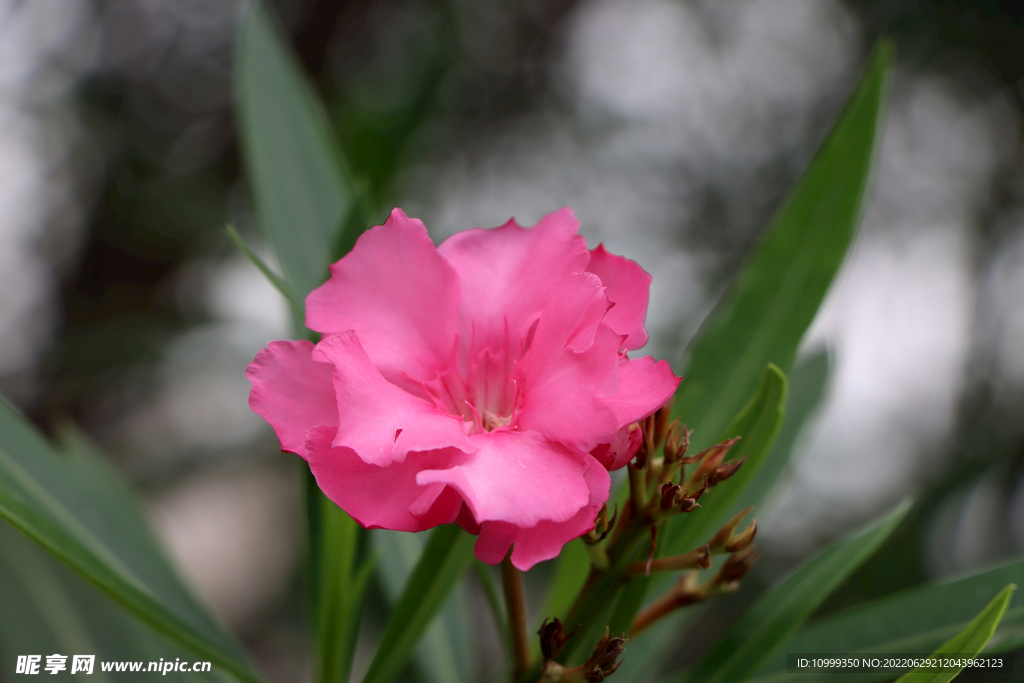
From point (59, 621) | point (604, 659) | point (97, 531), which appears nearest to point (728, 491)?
point (604, 659)

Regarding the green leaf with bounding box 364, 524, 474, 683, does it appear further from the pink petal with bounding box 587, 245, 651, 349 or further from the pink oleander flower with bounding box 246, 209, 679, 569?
the pink petal with bounding box 587, 245, 651, 349

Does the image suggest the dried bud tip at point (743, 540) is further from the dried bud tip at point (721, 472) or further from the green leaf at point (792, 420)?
the green leaf at point (792, 420)

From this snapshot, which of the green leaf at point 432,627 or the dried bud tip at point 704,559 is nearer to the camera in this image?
the dried bud tip at point 704,559

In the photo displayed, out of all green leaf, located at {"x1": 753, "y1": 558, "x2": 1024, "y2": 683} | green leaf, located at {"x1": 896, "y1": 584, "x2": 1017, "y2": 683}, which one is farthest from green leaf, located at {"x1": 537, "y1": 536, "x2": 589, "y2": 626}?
green leaf, located at {"x1": 896, "y1": 584, "x2": 1017, "y2": 683}

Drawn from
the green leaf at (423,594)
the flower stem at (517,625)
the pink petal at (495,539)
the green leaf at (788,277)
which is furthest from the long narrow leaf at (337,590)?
the green leaf at (788,277)

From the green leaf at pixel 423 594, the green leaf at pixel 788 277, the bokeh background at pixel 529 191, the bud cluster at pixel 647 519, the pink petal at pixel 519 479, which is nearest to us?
the pink petal at pixel 519 479

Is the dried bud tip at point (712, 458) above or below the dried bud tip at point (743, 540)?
above

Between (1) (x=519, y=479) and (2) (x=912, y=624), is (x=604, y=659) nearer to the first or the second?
(1) (x=519, y=479)
